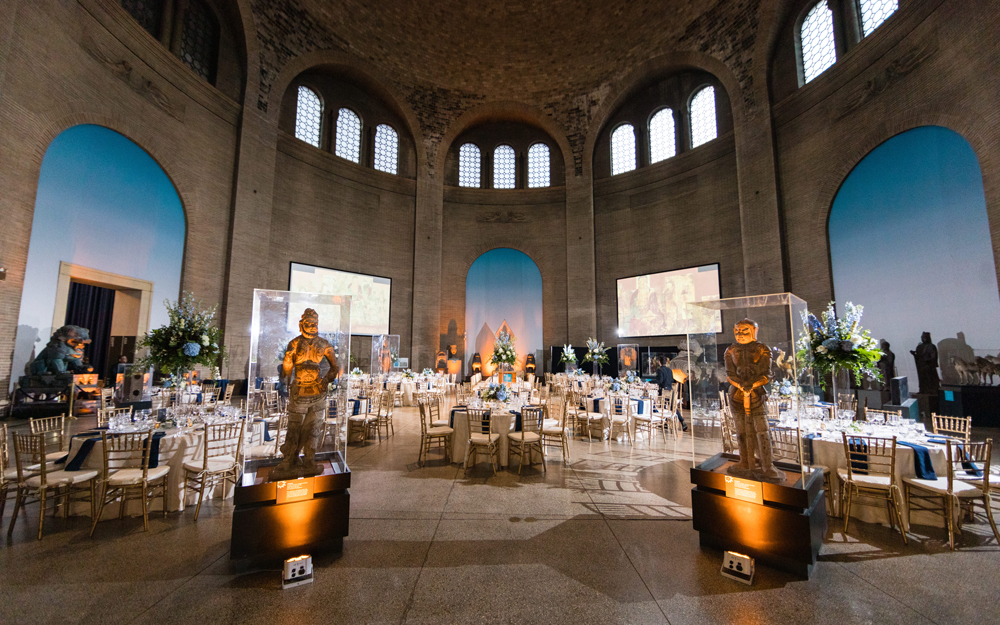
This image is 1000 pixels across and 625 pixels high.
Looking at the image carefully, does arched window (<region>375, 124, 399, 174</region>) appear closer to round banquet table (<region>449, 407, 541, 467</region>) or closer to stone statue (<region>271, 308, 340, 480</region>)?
round banquet table (<region>449, 407, 541, 467</region>)

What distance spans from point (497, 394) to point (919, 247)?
10377mm

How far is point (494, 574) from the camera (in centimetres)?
298

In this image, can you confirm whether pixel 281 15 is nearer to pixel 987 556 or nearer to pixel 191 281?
pixel 191 281

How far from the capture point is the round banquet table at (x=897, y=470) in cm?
378

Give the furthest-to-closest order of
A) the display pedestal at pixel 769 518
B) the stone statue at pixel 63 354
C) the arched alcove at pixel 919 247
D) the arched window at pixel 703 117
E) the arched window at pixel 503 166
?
the arched window at pixel 503 166 < the arched window at pixel 703 117 < the stone statue at pixel 63 354 < the arched alcove at pixel 919 247 < the display pedestal at pixel 769 518

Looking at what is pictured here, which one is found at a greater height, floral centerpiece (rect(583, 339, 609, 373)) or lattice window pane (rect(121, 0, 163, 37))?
lattice window pane (rect(121, 0, 163, 37))

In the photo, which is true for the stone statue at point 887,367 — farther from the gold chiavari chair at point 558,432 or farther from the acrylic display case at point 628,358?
the gold chiavari chair at point 558,432

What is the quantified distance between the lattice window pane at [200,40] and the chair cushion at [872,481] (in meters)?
17.5

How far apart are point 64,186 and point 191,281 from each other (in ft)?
11.2

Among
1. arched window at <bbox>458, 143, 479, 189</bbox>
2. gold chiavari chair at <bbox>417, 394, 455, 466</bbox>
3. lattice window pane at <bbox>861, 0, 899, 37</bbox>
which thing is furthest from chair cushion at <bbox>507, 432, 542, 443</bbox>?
arched window at <bbox>458, 143, 479, 189</bbox>

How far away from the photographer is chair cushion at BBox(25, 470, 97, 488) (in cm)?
366

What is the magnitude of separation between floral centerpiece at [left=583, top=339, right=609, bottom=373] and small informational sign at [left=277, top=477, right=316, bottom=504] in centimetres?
1286

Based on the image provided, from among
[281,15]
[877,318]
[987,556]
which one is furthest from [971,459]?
[281,15]

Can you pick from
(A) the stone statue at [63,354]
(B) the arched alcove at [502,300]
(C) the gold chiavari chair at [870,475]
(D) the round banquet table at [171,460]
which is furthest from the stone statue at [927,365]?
(A) the stone statue at [63,354]
